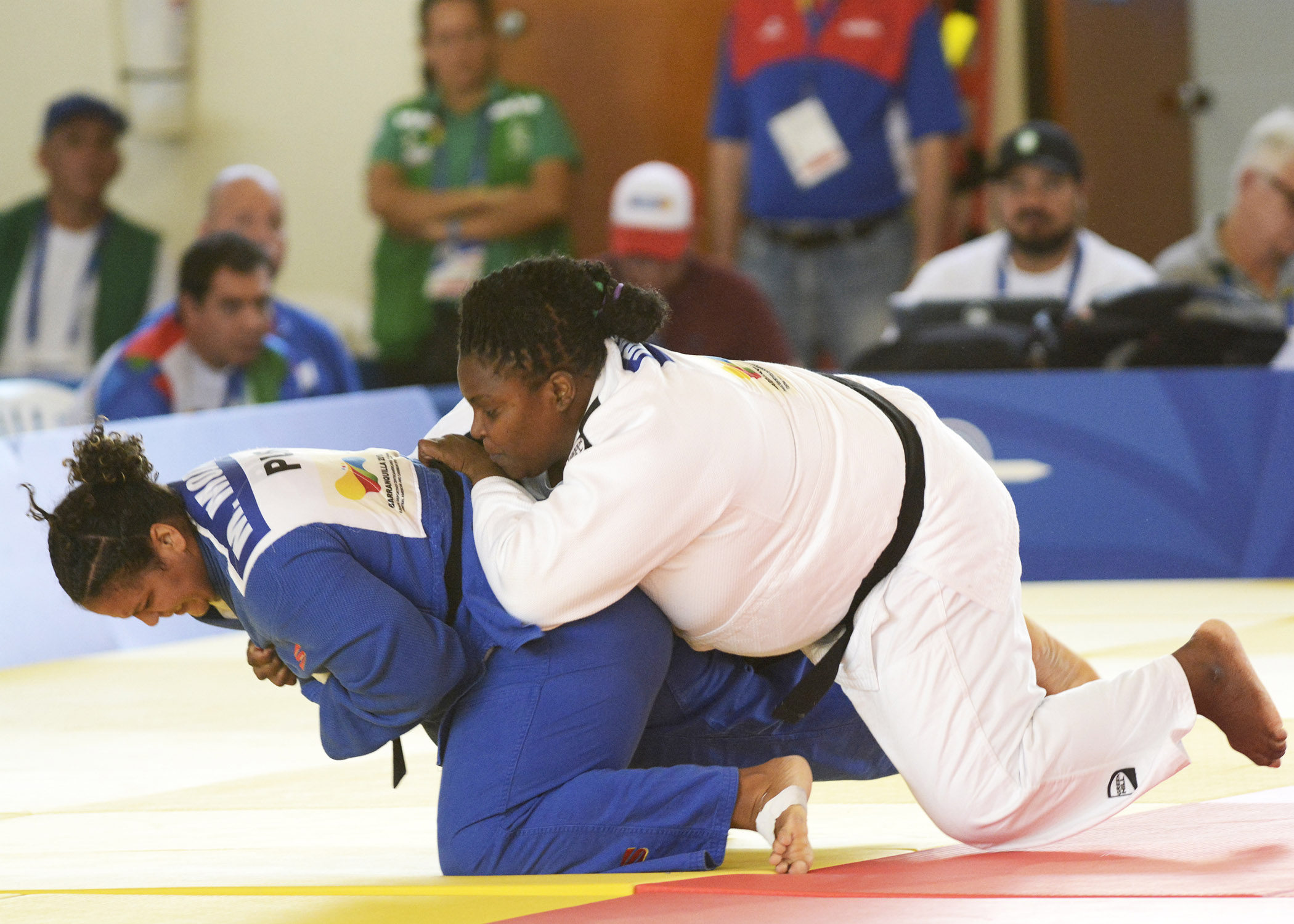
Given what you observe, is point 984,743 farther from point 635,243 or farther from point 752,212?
point 752,212

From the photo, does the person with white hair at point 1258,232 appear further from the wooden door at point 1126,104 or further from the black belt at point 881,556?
the black belt at point 881,556

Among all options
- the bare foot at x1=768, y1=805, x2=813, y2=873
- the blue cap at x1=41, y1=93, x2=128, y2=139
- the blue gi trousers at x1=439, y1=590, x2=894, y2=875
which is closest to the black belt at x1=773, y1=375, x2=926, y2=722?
the blue gi trousers at x1=439, y1=590, x2=894, y2=875

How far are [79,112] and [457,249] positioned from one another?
1725 mm

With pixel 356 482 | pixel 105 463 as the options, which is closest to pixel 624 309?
pixel 356 482

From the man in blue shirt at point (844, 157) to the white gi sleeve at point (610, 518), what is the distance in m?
4.51

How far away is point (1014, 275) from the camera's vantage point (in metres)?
6.95

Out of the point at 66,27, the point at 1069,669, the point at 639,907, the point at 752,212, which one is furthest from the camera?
the point at 66,27

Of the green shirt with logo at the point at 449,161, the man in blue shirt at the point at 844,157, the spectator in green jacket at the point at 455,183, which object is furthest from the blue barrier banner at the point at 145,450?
the man in blue shirt at the point at 844,157

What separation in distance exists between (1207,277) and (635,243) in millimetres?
2167

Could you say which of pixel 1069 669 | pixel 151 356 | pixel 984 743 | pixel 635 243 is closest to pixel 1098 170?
pixel 635 243

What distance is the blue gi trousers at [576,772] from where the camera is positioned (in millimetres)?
2846

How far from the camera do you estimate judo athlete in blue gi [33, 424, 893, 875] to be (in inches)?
110

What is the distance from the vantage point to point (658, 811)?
284 centimetres

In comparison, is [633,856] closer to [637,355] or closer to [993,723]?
[993,723]
